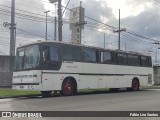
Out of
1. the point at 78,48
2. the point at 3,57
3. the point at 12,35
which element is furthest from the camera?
the point at 12,35

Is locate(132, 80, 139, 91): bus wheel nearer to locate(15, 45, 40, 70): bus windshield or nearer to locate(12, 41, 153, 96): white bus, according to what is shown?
locate(12, 41, 153, 96): white bus

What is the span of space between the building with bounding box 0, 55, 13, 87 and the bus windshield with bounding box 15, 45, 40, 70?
1217cm

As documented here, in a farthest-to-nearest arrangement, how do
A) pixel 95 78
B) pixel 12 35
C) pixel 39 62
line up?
pixel 12 35
pixel 95 78
pixel 39 62

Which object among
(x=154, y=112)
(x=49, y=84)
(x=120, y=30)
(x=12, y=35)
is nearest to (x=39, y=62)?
(x=49, y=84)

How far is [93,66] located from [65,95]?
11.6 ft

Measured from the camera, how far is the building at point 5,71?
33.6 m

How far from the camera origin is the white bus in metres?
20.3

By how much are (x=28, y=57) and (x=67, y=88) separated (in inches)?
120

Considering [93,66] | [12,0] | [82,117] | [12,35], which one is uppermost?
[12,0]

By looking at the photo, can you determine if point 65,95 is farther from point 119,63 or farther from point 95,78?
point 119,63

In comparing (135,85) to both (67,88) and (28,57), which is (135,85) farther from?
(28,57)

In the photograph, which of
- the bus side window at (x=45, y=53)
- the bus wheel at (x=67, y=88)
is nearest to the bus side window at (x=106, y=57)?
the bus wheel at (x=67, y=88)

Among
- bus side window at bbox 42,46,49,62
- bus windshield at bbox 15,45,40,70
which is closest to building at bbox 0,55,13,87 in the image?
bus windshield at bbox 15,45,40,70

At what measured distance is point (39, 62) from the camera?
794 inches
